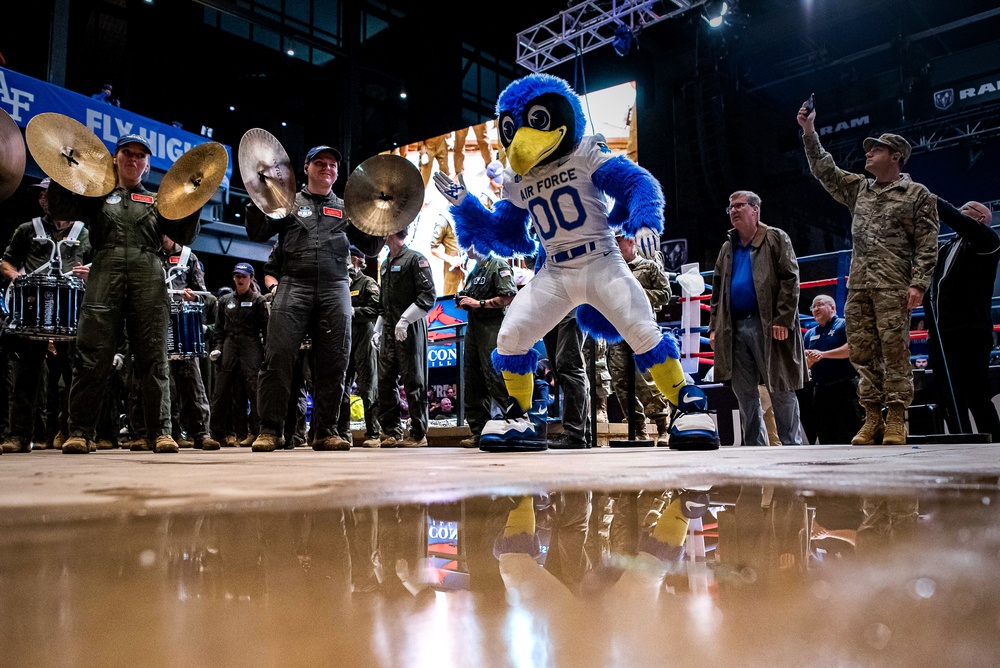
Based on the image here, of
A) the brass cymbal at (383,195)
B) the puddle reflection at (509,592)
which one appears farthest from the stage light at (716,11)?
the puddle reflection at (509,592)

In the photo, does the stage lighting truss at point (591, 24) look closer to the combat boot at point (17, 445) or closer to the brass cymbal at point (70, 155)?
the brass cymbal at point (70, 155)

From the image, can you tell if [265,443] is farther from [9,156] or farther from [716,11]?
[716,11]

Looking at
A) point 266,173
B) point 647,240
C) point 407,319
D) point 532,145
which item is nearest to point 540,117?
point 532,145

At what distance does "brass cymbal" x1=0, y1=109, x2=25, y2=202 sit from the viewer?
301cm

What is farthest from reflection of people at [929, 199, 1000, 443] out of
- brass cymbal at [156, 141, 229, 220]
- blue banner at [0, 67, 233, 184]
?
blue banner at [0, 67, 233, 184]

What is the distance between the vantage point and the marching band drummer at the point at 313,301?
3551 millimetres

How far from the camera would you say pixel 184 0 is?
14242 mm

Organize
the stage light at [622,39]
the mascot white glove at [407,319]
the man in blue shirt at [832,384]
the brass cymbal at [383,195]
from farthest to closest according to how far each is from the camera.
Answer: the stage light at [622,39] → the man in blue shirt at [832,384] → the mascot white glove at [407,319] → the brass cymbal at [383,195]

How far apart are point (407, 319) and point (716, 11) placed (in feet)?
25.3

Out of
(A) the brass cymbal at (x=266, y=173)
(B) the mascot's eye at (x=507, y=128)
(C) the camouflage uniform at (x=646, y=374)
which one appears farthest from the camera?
(C) the camouflage uniform at (x=646, y=374)

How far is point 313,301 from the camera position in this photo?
11.9 feet

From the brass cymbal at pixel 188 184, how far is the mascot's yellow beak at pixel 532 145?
1.47m

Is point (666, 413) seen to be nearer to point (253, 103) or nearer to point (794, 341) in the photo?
point (794, 341)

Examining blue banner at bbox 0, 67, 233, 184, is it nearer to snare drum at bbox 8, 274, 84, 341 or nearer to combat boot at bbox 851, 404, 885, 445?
snare drum at bbox 8, 274, 84, 341
